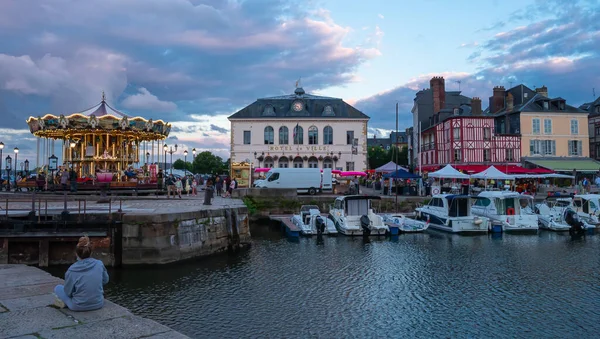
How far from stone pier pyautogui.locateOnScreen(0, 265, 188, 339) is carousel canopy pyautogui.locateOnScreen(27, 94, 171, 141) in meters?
23.1

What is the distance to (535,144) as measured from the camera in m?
45.2

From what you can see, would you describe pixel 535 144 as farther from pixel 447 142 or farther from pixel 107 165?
pixel 107 165

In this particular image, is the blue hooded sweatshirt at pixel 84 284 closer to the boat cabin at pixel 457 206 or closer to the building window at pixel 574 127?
the boat cabin at pixel 457 206

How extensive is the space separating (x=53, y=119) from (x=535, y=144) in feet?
139

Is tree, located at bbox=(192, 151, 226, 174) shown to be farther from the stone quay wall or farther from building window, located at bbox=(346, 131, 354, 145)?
the stone quay wall

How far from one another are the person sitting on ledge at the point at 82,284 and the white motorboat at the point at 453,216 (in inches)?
767

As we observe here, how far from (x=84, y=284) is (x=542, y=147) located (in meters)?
47.8

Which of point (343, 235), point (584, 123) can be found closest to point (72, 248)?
point (343, 235)

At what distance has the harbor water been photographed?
30.1 feet

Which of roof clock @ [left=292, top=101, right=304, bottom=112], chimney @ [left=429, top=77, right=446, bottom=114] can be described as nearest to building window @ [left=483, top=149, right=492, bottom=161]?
chimney @ [left=429, top=77, right=446, bottom=114]

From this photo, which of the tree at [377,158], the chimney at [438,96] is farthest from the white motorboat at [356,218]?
the tree at [377,158]

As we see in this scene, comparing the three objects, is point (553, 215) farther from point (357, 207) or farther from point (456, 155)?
point (456, 155)

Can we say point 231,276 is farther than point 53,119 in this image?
No

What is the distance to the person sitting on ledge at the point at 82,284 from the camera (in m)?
6.05
